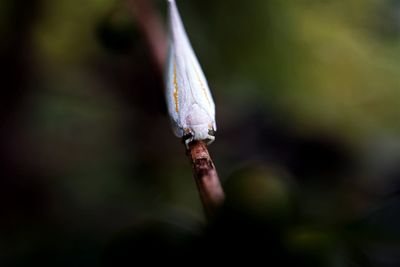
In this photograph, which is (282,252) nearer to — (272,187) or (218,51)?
(272,187)

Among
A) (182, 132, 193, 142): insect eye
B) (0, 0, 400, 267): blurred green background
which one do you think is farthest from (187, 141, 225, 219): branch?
(0, 0, 400, 267): blurred green background

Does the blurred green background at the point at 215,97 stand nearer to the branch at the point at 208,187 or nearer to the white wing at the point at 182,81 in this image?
the white wing at the point at 182,81

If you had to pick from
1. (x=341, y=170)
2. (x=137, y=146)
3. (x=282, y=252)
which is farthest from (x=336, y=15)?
(x=282, y=252)

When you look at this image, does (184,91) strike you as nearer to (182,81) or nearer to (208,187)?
(182,81)

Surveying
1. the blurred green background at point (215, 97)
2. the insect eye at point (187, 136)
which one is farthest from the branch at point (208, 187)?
the blurred green background at point (215, 97)

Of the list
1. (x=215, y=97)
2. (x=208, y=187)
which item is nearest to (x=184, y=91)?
(x=208, y=187)

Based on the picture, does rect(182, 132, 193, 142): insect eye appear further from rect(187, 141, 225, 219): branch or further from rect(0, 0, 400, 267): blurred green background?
rect(0, 0, 400, 267): blurred green background
